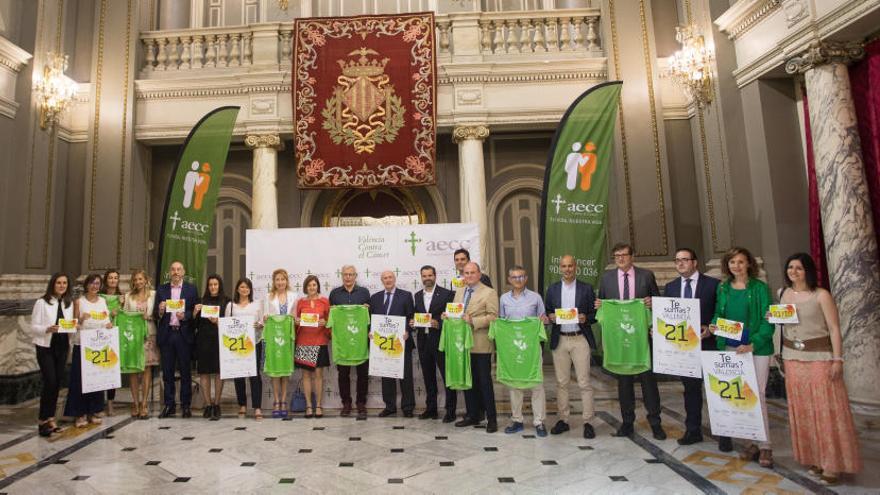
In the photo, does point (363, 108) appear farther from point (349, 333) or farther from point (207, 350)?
point (207, 350)

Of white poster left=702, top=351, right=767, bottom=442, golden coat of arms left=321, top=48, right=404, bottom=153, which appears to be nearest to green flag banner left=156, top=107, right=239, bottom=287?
golden coat of arms left=321, top=48, right=404, bottom=153

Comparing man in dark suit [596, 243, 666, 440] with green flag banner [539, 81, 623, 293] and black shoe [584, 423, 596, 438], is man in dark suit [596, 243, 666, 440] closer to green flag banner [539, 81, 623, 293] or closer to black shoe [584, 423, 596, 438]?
black shoe [584, 423, 596, 438]

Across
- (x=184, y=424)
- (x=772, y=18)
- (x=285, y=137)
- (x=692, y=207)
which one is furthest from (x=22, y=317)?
(x=772, y=18)

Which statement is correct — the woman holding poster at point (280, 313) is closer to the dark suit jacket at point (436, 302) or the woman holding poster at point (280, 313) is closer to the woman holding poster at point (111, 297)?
the dark suit jacket at point (436, 302)

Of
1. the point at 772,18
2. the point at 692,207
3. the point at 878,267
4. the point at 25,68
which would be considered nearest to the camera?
the point at 878,267

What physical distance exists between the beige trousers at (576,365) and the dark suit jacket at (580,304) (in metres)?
0.05

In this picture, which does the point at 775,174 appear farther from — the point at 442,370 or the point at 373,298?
the point at 373,298

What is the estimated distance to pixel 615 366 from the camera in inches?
175

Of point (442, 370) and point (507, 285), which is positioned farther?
point (507, 285)

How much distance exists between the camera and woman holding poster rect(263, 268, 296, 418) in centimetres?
521

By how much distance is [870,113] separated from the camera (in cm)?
511

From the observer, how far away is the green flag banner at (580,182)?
19.8 feet

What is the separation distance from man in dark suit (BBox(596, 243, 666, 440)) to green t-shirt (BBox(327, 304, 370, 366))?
238cm

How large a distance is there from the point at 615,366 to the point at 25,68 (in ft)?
27.7
